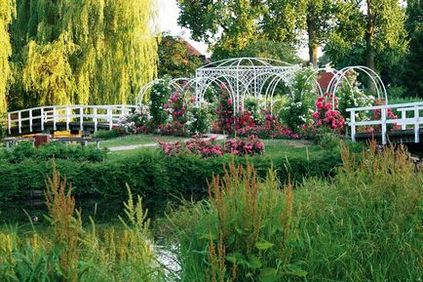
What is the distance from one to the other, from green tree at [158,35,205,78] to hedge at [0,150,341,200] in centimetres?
2417

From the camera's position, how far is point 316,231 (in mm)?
5488

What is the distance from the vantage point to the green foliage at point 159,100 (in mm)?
24000

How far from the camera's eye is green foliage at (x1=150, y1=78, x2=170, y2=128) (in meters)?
24.0

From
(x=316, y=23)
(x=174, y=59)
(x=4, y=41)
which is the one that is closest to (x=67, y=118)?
(x=4, y=41)

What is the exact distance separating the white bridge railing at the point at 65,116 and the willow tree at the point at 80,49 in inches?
18.4


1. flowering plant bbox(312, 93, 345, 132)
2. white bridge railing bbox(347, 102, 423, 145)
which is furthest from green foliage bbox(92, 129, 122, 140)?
white bridge railing bbox(347, 102, 423, 145)

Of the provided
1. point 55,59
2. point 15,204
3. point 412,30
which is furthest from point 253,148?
point 412,30

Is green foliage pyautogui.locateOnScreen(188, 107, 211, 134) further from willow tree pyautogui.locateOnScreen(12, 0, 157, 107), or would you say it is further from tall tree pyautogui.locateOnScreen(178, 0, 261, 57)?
tall tree pyautogui.locateOnScreen(178, 0, 261, 57)

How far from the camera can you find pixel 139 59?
27656 mm

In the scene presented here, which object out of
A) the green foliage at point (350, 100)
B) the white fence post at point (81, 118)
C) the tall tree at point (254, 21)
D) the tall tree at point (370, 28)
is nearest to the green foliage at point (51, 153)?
the green foliage at point (350, 100)

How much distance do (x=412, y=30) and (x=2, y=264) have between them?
39.4m

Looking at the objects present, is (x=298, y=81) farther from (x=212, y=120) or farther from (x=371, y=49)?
(x=371, y=49)

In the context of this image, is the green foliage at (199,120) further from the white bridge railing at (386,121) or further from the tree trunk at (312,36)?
the tree trunk at (312,36)

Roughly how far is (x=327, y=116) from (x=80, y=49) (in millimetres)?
10787
